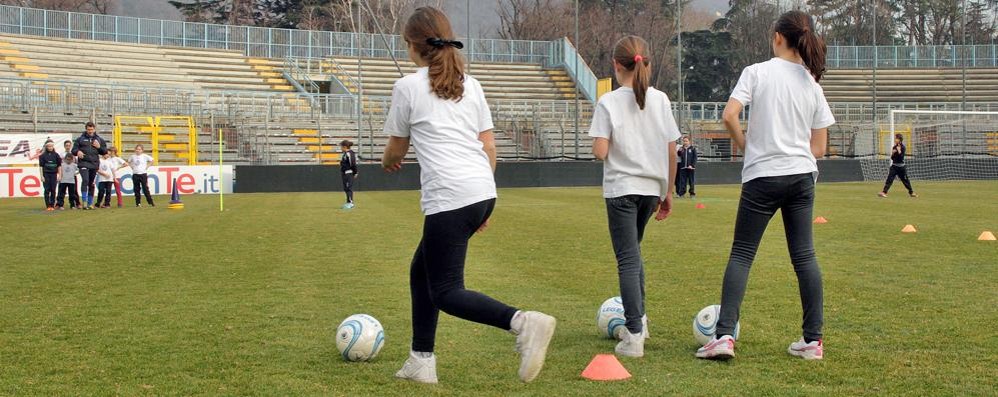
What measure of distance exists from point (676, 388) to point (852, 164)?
1579 inches

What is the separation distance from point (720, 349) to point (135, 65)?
48184mm

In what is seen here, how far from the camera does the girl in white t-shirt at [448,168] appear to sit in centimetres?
500

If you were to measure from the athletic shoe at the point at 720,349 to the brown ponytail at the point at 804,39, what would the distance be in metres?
1.52

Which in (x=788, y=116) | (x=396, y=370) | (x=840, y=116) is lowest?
(x=396, y=370)

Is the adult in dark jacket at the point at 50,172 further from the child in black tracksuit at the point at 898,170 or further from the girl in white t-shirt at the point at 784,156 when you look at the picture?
the girl in white t-shirt at the point at 784,156

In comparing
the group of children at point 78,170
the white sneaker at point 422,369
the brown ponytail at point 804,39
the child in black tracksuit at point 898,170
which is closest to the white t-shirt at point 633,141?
the brown ponytail at point 804,39

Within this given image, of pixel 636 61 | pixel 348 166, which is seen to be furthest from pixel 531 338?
pixel 348 166

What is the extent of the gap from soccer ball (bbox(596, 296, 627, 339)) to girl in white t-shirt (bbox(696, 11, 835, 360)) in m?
0.73

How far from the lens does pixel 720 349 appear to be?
18.7 ft

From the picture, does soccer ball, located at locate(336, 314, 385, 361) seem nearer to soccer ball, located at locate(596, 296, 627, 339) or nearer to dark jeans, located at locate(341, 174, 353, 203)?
soccer ball, located at locate(596, 296, 627, 339)

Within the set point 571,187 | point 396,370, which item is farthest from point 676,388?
point 571,187

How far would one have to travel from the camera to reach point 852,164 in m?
42.9

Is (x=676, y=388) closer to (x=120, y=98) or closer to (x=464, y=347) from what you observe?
(x=464, y=347)

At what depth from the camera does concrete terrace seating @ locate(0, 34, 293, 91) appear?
4656cm
